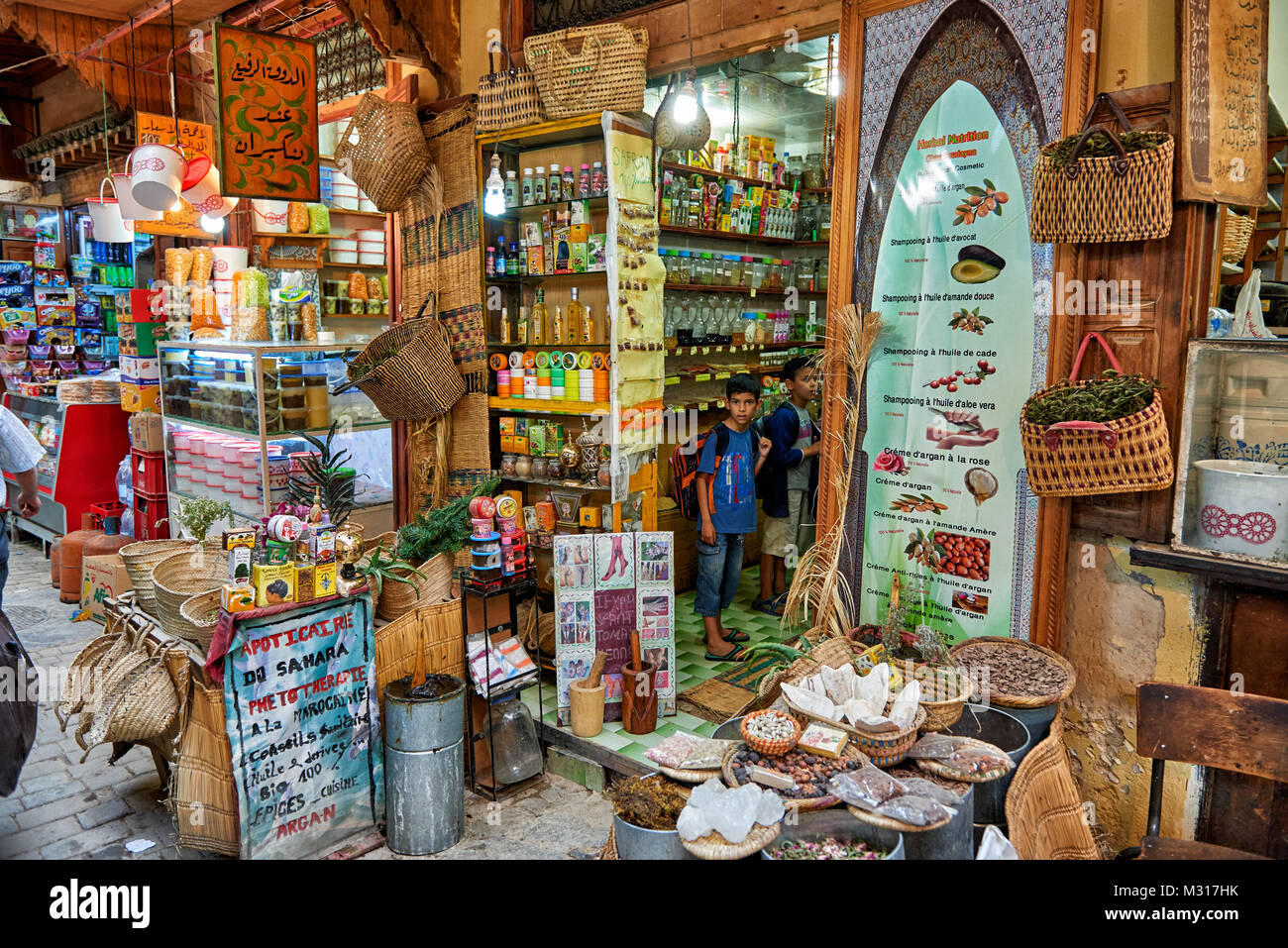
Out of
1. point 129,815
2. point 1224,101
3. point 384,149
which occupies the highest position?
point 384,149

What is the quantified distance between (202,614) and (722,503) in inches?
120

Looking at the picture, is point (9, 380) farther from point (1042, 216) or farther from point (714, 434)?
point (1042, 216)

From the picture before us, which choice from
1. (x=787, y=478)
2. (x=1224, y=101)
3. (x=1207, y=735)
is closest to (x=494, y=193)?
(x=787, y=478)

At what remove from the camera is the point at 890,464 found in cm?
416

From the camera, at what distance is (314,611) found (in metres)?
3.73

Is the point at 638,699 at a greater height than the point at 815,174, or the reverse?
the point at 815,174

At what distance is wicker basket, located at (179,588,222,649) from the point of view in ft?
11.8

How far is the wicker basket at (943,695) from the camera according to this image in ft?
9.95

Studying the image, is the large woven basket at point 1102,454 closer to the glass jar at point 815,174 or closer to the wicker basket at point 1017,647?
the wicker basket at point 1017,647

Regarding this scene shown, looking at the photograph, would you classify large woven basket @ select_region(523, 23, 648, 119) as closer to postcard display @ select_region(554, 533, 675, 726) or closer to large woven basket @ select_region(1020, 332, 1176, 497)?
postcard display @ select_region(554, 533, 675, 726)

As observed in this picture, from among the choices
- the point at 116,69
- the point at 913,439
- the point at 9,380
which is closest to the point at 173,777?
the point at 913,439

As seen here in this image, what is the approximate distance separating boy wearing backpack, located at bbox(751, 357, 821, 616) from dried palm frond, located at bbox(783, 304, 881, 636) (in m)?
1.69

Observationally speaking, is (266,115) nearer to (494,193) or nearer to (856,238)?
(494,193)

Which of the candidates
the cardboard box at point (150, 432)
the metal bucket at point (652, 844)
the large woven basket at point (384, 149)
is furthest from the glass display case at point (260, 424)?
the metal bucket at point (652, 844)
